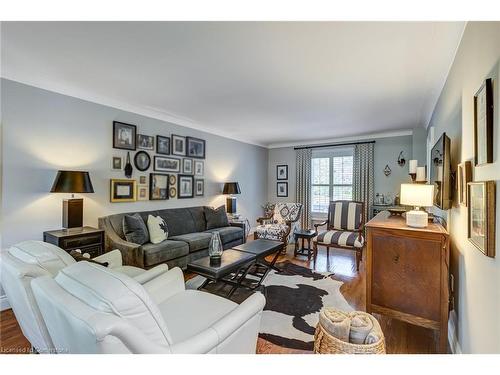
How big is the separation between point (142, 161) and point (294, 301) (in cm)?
294

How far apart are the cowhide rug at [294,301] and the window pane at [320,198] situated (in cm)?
280

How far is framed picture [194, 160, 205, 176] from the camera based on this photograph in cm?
479

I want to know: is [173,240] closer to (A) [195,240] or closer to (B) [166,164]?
(A) [195,240]

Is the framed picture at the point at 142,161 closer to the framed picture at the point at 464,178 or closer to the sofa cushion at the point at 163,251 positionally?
the sofa cushion at the point at 163,251

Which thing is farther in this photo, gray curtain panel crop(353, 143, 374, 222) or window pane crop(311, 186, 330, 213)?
window pane crop(311, 186, 330, 213)

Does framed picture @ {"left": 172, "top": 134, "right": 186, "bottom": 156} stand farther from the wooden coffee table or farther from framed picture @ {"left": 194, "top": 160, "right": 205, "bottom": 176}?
the wooden coffee table

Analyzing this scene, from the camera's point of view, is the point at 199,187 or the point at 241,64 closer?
the point at 241,64

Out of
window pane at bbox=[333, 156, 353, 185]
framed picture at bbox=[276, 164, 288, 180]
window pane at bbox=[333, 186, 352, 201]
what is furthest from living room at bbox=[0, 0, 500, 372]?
framed picture at bbox=[276, 164, 288, 180]

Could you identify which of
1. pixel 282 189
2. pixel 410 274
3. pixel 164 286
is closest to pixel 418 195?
pixel 410 274

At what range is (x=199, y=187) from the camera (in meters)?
4.86

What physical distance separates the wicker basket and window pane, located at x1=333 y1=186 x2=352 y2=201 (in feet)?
15.9

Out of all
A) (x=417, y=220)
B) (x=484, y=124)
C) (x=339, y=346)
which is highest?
(x=484, y=124)

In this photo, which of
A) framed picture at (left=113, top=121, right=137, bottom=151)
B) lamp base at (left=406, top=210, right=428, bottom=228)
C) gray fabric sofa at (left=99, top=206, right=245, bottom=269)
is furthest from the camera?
framed picture at (left=113, top=121, right=137, bottom=151)

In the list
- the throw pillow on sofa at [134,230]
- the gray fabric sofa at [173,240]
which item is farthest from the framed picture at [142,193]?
the throw pillow on sofa at [134,230]
